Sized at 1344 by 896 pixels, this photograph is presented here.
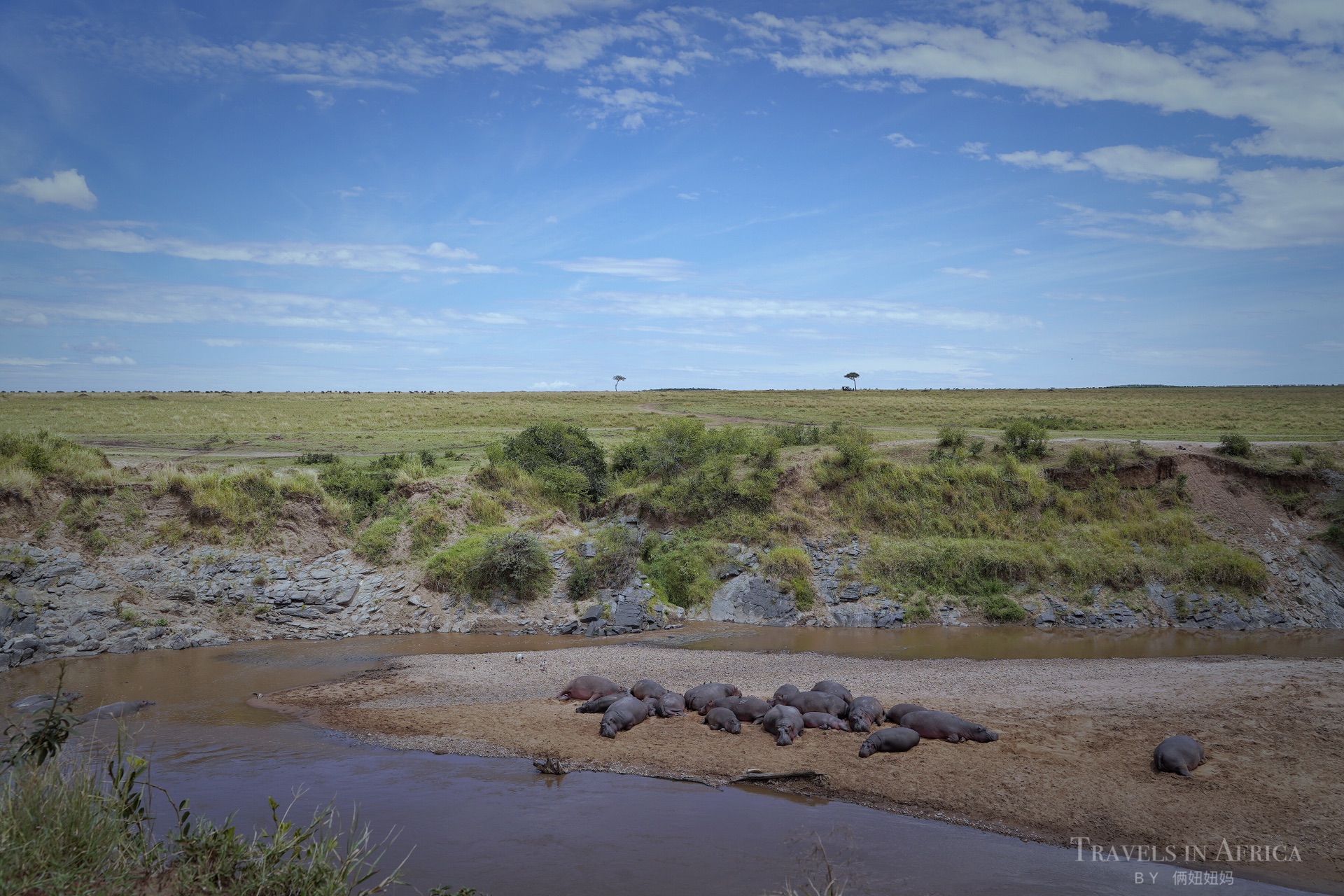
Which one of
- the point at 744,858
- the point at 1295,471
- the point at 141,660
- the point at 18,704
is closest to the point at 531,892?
the point at 744,858

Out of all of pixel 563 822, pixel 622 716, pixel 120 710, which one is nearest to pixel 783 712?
pixel 622 716

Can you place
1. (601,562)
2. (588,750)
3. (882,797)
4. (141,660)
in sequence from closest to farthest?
(882,797) → (588,750) → (141,660) → (601,562)

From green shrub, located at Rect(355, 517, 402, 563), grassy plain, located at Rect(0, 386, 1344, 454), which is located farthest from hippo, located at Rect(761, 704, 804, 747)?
grassy plain, located at Rect(0, 386, 1344, 454)

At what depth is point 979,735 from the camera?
11.2 m

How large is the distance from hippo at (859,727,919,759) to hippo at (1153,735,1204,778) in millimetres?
3015

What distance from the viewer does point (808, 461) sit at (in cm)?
2686

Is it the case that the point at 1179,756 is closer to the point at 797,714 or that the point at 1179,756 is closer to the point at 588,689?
the point at 797,714

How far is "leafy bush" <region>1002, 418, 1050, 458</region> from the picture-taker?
26812mm

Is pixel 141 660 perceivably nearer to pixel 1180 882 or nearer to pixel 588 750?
pixel 588 750

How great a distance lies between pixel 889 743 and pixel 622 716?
13.3 ft

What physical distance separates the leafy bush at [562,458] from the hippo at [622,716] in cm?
1439

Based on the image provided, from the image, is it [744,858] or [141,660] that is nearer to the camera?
[744,858]

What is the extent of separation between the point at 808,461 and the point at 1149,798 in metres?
18.0

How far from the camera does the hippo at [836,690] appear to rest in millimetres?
12766
